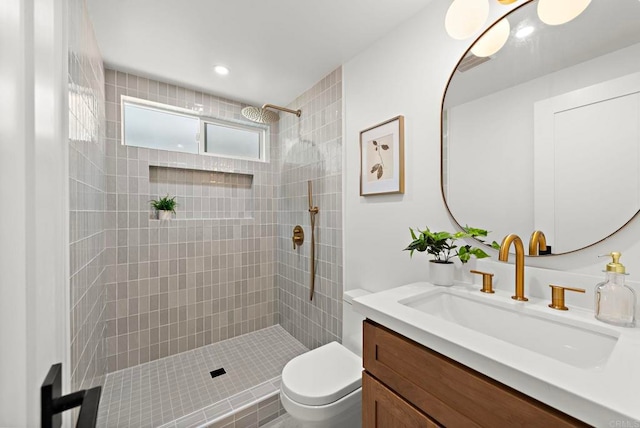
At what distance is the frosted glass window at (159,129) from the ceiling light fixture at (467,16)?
7.01ft

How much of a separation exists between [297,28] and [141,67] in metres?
1.28

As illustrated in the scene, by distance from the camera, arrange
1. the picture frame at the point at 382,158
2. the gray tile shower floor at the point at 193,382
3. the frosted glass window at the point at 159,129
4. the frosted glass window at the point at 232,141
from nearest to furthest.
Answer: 1. the picture frame at the point at 382,158
2. the gray tile shower floor at the point at 193,382
3. the frosted glass window at the point at 159,129
4. the frosted glass window at the point at 232,141

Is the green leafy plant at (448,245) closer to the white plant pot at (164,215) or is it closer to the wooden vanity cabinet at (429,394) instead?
the wooden vanity cabinet at (429,394)

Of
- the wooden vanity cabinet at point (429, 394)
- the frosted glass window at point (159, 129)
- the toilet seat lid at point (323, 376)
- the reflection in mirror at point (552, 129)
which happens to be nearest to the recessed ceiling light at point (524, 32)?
the reflection in mirror at point (552, 129)

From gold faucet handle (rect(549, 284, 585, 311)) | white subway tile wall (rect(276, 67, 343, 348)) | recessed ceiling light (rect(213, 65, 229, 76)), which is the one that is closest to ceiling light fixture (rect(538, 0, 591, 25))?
gold faucet handle (rect(549, 284, 585, 311))

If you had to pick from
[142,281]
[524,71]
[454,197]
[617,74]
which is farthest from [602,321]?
[142,281]

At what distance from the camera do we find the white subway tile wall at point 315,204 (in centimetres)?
197

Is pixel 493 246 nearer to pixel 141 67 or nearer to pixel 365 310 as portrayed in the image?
pixel 365 310

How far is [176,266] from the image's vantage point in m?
2.23

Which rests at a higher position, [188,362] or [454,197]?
[454,197]

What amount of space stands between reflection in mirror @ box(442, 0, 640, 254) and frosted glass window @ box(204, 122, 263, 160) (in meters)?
2.00

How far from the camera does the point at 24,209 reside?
1.05ft

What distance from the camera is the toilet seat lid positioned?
4.05 ft

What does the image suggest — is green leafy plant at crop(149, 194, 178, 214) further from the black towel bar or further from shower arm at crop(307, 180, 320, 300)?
the black towel bar
